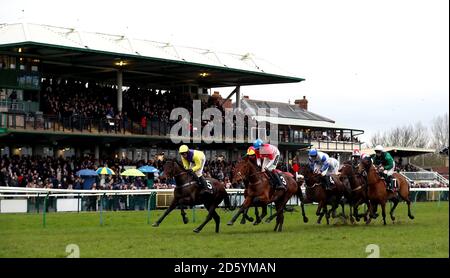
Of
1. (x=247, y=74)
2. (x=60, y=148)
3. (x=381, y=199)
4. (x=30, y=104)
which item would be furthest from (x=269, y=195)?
(x=247, y=74)

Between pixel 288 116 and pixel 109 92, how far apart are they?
A: 14089 millimetres

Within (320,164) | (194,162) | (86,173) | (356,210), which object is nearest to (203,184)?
(194,162)

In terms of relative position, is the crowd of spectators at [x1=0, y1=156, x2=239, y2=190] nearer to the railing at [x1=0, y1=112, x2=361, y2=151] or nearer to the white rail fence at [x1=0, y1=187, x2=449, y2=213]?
the railing at [x1=0, y1=112, x2=361, y2=151]

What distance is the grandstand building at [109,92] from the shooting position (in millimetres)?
31703

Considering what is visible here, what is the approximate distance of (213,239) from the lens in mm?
14336

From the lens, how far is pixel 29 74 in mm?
32688

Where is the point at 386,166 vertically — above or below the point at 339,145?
below

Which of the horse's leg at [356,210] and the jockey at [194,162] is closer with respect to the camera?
the jockey at [194,162]

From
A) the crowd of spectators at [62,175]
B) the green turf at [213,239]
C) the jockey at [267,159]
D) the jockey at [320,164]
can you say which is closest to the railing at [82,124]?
the crowd of spectators at [62,175]

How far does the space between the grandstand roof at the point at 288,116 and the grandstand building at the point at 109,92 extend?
0.39 metres

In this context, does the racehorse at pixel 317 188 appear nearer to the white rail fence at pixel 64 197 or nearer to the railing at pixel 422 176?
the white rail fence at pixel 64 197

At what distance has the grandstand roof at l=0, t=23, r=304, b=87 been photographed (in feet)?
104

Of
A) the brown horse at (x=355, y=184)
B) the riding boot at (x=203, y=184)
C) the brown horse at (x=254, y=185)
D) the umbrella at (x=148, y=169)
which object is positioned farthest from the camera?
the umbrella at (x=148, y=169)

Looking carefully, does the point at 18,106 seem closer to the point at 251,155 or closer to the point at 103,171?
the point at 103,171
